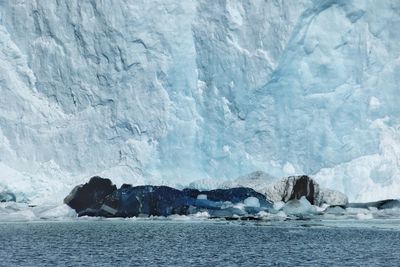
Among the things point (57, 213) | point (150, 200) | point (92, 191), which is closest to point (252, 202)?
point (150, 200)

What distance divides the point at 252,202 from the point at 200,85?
7.13m

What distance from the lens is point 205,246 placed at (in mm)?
27828

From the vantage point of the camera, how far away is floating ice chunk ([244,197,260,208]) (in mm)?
40828

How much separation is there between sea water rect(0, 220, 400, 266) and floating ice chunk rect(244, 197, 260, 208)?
272 cm

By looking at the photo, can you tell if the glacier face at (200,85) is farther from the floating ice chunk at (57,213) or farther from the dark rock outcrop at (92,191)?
the floating ice chunk at (57,213)

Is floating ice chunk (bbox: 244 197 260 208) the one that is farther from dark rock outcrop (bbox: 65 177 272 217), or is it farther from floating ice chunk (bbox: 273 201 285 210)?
floating ice chunk (bbox: 273 201 285 210)

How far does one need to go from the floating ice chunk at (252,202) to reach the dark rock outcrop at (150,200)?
0.14 meters

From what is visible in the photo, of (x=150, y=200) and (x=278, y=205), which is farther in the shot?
(x=278, y=205)

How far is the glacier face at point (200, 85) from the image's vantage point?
41375 millimetres

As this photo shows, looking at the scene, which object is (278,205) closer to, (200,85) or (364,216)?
(364,216)

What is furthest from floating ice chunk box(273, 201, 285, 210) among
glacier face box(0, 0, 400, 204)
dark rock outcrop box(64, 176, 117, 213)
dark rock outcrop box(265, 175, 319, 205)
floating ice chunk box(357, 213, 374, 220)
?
dark rock outcrop box(64, 176, 117, 213)

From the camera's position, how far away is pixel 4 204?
39.0 metres

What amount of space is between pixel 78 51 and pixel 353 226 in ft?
57.5

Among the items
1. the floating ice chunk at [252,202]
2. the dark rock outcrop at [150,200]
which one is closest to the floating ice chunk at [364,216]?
the dark rock outcrop at [150,200]
